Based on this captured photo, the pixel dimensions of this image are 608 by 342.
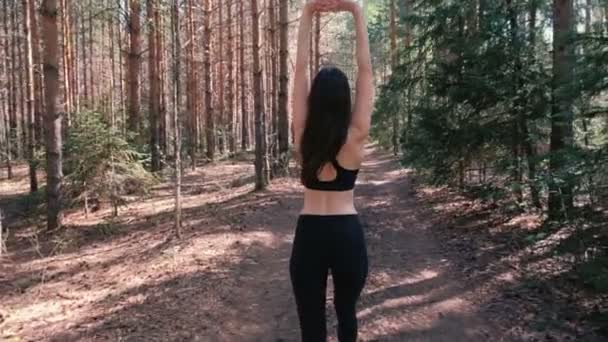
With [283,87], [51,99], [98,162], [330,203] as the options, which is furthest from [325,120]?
[283,87]

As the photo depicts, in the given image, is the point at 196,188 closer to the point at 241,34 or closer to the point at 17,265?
the point at 17,265

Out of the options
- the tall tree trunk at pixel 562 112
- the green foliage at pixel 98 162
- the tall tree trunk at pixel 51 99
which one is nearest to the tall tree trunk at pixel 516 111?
the tall tree trunk at pixel 562 112

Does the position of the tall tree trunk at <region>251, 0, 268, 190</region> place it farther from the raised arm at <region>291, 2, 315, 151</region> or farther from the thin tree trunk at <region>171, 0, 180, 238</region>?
the raised arm at <region>291, 2, 315, 151</region>

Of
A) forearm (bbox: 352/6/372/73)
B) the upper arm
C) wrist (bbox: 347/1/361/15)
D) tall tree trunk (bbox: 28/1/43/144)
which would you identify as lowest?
the upper arm

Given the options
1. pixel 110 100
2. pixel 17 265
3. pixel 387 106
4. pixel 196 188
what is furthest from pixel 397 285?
pixel 387 106

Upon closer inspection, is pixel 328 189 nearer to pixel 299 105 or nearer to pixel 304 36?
pixel 299 105

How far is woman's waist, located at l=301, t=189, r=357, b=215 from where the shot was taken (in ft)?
9.21

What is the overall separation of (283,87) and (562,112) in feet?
31.8

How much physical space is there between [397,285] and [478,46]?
506cm

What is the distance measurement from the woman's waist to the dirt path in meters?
2.80

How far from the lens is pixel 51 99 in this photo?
32.9ft

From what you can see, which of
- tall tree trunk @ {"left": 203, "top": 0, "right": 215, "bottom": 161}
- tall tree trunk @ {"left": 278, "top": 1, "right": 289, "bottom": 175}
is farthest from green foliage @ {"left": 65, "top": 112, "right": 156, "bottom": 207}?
tall tree trunk @ {"left": 203, "top": 0, "right": 215, "bottom": 161}

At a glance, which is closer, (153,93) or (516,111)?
(516,111)

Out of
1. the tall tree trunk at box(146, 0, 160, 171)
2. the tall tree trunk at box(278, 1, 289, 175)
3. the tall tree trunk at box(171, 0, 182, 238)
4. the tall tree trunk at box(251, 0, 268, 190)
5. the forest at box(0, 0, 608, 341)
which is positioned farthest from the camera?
the tall tree trunk at box(146, 0, 160, 171)
